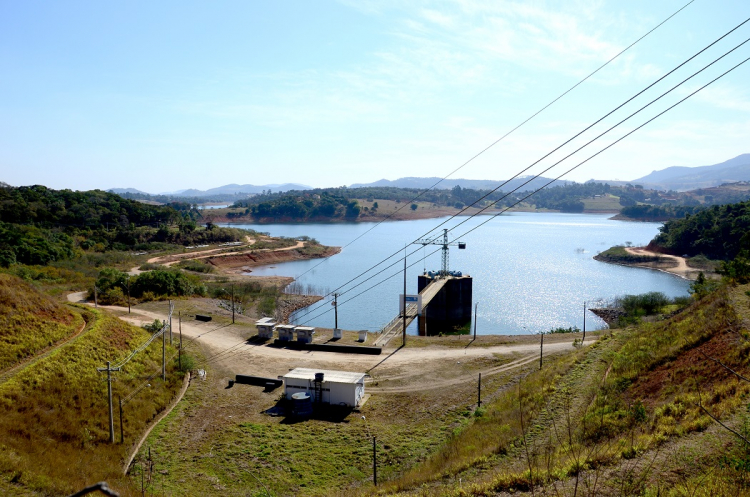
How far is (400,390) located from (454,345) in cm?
752

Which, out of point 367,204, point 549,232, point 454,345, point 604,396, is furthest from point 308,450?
point 367,204

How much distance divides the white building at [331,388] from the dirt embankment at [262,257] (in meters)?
52.9

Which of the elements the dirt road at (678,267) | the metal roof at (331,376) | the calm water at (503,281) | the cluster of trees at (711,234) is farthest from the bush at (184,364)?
the cluster of trees at (711,234)

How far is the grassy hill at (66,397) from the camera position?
38.2 ft

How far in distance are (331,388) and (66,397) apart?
30.0 ft

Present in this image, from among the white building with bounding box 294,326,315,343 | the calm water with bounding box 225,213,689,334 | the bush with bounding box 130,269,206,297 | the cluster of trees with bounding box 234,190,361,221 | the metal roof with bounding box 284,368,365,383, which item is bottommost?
the calm water with bounding box 225,213,689,334

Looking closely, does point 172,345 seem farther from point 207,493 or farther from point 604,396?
point 604,396

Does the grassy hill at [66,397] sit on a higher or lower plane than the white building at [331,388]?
higher

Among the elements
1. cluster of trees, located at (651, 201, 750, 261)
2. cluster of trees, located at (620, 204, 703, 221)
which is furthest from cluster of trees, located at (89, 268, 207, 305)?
cluster of trees, located at (620, 204, 703, 221)

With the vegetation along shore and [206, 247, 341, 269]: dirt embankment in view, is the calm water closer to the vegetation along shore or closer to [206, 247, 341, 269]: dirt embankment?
[206, 247, 341, 269]: dirt embankment

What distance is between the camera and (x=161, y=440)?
15.6m

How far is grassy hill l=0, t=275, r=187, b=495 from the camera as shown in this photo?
11648mm

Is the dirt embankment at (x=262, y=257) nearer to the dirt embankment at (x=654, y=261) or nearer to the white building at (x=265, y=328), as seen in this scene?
the white building at (x=265, y=328)

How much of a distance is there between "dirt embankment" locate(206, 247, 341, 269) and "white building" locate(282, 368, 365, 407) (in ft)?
174
